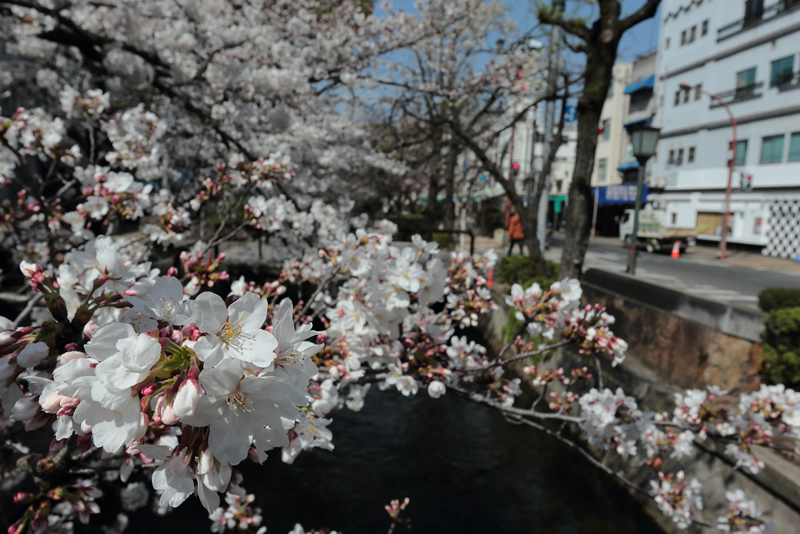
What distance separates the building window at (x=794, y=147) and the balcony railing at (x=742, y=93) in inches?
114

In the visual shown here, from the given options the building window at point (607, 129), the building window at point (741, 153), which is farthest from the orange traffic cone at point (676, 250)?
the building window at point (607, 129)

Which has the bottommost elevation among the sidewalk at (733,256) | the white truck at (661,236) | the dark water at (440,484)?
the dark water at (440,484)

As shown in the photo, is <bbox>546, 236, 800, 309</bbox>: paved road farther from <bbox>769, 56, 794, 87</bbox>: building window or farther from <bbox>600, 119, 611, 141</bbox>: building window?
<bbox>600, 119, 611, 141</bbox>: building window

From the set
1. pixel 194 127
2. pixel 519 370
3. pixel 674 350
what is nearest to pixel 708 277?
pixel 519 370

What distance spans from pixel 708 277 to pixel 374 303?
14.4m

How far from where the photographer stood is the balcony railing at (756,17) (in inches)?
807

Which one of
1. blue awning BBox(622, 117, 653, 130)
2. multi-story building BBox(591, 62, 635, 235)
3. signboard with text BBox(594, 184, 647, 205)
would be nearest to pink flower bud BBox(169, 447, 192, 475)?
signboard with text BBox(594, 184, 647, 205)

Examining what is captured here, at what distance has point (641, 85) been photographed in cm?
3009

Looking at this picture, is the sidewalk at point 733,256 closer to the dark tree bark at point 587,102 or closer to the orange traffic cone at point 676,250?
the orange traffic cone at point 676,250

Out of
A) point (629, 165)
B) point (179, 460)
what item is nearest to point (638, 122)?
point (629, 165)

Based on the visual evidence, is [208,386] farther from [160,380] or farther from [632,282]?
[632,282]

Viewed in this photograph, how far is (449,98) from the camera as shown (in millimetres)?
13375

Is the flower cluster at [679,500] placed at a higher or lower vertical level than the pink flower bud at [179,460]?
lower

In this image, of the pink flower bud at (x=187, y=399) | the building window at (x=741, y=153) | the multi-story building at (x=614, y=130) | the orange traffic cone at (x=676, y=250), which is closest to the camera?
the pink flower bud at (x=187, y=399)
